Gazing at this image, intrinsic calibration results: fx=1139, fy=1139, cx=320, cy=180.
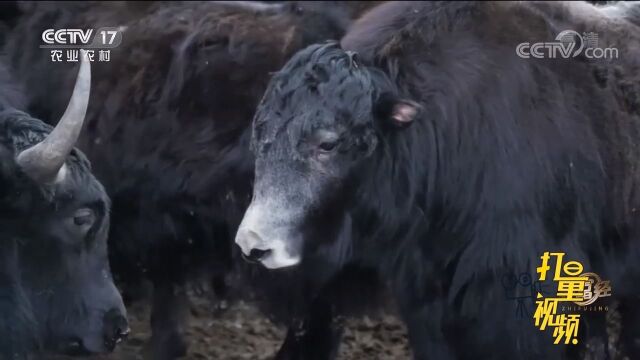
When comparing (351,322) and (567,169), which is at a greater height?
(567,169)

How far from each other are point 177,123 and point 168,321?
35.4 inches

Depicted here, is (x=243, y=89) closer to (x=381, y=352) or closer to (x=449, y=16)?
(x=449, y=16)

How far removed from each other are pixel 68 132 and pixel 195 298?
204cm

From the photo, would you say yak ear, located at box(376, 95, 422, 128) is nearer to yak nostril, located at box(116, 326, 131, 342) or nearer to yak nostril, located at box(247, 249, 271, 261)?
yak nostril, located at box(247, 249, 271, 261)

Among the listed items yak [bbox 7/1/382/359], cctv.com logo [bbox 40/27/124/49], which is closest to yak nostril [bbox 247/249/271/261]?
yak [bbox 7/1/382/359]

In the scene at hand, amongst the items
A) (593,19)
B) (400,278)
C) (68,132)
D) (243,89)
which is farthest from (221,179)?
(593,19)

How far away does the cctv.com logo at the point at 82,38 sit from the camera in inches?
195

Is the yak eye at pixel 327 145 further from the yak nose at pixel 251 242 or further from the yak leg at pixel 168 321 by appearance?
the yak leg at pixel 168 321

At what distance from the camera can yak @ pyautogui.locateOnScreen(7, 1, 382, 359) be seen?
183 inches

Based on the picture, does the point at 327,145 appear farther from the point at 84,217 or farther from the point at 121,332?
the point at 121,332

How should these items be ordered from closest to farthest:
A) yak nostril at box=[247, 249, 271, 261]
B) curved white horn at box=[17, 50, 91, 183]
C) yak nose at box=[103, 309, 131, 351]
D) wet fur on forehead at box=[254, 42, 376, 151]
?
curved white horn at box=[17, 50, 91, 183] → yak nostril at box=[247, 249, 271, 261] → wet fur on forehead at box=[254, 42, 376, 151] → yak nose at box=[103, 309, 131, 351]

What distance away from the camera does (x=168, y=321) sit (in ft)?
16.4

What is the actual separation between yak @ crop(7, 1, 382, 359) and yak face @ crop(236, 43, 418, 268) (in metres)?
0.74

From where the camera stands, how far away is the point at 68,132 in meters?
3.49
